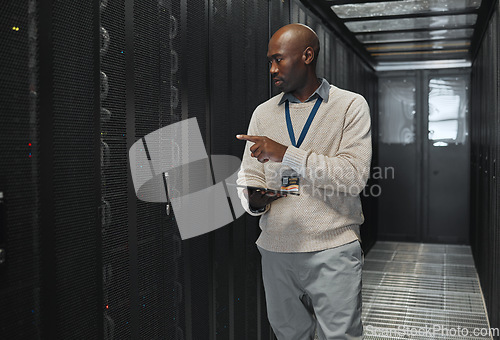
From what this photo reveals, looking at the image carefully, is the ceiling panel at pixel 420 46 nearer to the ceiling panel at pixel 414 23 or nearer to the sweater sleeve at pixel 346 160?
the ceiling panel at pixel 414 23

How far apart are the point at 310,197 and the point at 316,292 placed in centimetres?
33

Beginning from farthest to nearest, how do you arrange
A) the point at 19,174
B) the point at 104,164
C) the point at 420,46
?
the point at 420,46 < the point at 104,164 < the point at 19,174

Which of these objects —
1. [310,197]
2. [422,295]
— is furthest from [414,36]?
[310,197]

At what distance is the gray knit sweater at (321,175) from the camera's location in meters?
1.72

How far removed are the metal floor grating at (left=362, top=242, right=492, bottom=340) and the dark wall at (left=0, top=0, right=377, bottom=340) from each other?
7.09ft

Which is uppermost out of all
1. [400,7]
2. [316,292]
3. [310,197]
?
[400,7]

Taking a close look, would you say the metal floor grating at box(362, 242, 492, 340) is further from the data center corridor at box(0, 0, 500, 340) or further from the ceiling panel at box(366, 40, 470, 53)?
the ceiling panel at box(366, 40, 470, 53)

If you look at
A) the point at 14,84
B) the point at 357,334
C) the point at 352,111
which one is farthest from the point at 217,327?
the point at 14,84

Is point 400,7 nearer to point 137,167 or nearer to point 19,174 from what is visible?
point 137,167

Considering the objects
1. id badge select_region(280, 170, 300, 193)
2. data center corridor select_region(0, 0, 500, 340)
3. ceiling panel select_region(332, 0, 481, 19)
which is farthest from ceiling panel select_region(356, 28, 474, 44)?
id badge select_region(280, 170, 300, 193)

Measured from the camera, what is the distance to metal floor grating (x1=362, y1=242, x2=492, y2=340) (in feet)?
13.2

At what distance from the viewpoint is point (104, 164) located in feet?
5.02

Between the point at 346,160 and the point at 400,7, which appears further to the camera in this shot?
the point at 400,7

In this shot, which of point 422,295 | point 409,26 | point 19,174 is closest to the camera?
point 19,174
